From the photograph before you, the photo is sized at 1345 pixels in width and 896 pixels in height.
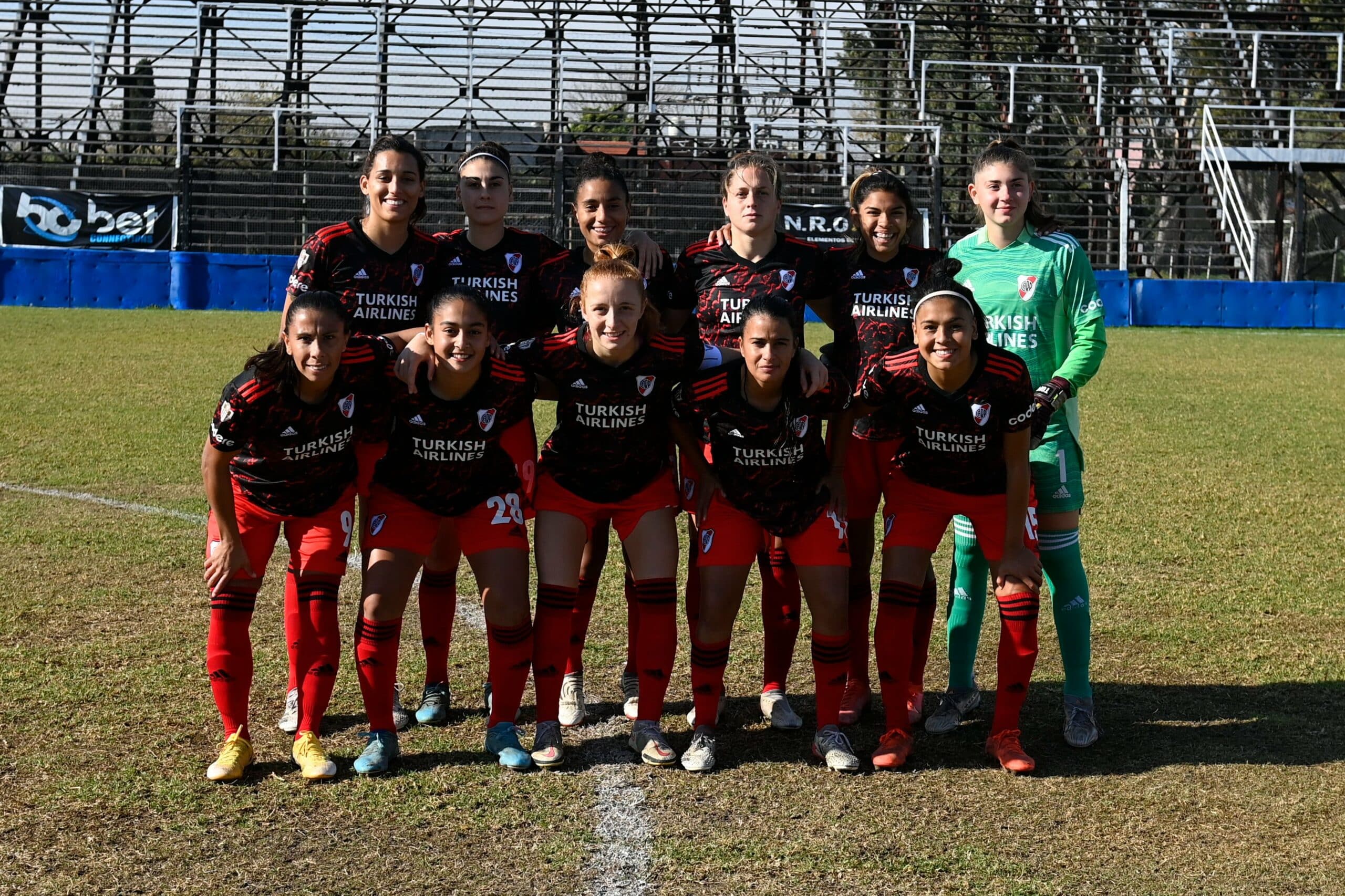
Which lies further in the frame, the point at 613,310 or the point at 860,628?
the point at 860,628

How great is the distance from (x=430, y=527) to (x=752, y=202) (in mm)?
1661

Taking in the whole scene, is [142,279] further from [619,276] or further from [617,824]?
[617,824]

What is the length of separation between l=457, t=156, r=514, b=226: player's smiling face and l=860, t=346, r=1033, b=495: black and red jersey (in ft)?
5.09

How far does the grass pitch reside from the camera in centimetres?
377

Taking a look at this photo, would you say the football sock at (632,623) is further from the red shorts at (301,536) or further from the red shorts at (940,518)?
the red shorts at (301,536)

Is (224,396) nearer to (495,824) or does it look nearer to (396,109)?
(495,824)

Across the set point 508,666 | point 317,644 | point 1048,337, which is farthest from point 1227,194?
point 317,644

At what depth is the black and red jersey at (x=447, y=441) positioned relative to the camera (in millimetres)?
4730

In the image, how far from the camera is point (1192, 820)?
13.6ft

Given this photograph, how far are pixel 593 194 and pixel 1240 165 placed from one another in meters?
27.7

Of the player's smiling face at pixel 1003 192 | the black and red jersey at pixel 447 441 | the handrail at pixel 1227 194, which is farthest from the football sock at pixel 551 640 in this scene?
the handrail at pixel 1227 194

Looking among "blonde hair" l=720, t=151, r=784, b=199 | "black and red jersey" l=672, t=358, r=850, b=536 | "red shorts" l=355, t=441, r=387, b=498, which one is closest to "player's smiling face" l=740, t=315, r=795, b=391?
"black and red jersey" l=672, t=358, r=850, b=536

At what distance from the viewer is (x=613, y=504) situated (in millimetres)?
4859

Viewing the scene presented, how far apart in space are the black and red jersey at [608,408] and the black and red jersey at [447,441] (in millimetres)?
178
